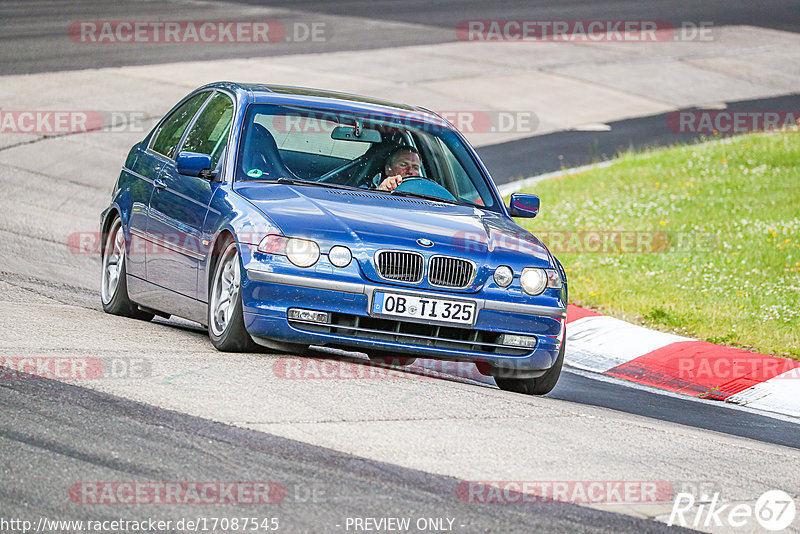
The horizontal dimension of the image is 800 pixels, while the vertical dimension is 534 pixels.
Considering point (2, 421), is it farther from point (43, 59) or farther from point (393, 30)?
point (393, 30)

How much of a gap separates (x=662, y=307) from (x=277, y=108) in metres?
4.39

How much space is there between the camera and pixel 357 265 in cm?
712

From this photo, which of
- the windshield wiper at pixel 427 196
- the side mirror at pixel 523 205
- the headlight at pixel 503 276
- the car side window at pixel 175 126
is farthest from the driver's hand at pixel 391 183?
the car side window at pixel 175 126

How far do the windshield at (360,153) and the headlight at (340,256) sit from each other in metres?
1.06

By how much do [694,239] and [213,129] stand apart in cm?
674

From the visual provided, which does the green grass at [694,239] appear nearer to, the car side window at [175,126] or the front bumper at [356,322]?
the front bumper at [356,322]

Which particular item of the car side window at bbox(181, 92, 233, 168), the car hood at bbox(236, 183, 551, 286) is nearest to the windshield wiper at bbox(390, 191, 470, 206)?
the car hood at bbox(236, 183, 551, 286)

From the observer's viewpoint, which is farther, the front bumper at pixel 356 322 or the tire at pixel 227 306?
the tire at pixel 227 306

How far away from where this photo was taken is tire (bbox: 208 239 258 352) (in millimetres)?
7289

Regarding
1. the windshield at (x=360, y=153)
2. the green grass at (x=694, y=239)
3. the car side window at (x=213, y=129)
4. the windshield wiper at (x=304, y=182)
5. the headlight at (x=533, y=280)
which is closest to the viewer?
the headlight at (x=533, y=280)

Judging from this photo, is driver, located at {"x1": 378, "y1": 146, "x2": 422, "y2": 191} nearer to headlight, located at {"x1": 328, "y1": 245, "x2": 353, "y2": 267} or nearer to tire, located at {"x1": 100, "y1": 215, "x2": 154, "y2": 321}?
headlight, located at {"x1": 328, "y1": 245, "x2": 353, "y2": 267}

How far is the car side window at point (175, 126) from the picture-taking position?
912 centimetres

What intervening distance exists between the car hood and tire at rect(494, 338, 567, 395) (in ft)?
2.28

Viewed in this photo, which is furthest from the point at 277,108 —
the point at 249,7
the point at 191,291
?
the point at 249,7
